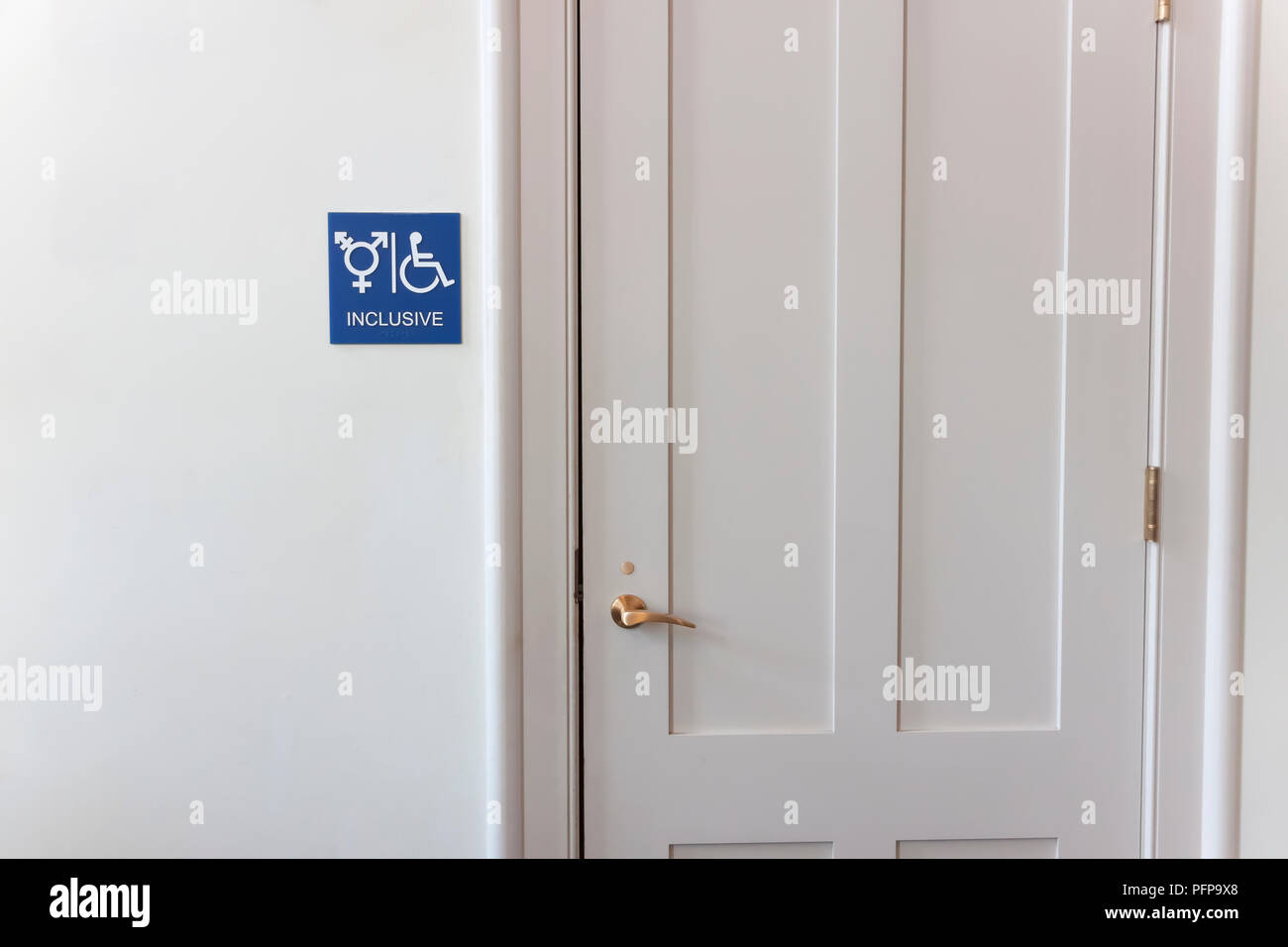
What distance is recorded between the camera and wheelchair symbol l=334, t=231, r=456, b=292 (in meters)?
1.55

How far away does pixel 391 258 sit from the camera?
1553 mm

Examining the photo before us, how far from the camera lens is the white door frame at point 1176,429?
5.08ft

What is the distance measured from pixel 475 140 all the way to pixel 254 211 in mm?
400

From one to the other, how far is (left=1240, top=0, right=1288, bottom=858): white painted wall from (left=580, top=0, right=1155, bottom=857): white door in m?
0.18

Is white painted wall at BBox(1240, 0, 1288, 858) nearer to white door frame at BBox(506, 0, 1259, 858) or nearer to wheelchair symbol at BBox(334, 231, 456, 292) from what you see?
white door frame at BBox(506, 0, 1259, 858)

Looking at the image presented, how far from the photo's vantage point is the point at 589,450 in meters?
1.58

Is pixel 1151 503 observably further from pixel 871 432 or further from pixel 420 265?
pixel 420 265

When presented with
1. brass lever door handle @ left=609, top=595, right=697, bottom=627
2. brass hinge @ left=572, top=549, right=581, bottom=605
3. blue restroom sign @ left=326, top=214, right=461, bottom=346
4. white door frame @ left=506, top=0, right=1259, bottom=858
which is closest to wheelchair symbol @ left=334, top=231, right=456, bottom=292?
blue restroom sign @ left=326, top=214, right=461, bottom=346

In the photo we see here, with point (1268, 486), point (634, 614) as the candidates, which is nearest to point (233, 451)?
point (634, 614)

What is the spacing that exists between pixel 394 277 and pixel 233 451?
0.41 metres

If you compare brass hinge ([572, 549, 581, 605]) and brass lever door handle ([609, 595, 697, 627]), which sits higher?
brass hinge ([572, 549, 581, 605])

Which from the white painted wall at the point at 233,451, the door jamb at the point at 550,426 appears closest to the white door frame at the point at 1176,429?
the door jamb at the point at 550,426
